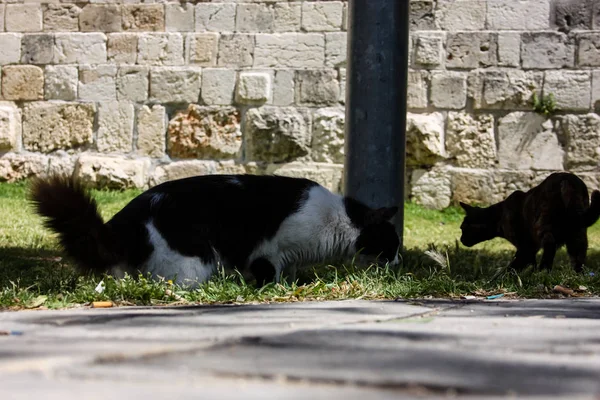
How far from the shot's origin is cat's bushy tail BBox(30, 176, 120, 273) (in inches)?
173

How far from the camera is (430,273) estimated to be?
5.29 meters

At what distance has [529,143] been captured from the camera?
371 inches

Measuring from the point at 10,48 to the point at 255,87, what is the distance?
126 inches

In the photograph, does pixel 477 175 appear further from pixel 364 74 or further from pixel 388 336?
pixel 388 336

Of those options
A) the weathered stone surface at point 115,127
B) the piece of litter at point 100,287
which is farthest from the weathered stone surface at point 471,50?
the piece of litter at point 100,287

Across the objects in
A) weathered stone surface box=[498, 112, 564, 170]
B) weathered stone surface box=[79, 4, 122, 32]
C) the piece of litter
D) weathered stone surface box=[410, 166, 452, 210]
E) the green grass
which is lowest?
the green grass

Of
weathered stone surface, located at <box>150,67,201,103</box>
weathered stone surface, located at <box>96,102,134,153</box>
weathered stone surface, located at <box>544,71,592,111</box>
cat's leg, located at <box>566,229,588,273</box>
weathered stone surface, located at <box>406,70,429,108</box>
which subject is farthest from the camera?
weathered stone surface, located at <box>96,102,134,153</box>

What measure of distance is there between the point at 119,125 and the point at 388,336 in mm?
8048

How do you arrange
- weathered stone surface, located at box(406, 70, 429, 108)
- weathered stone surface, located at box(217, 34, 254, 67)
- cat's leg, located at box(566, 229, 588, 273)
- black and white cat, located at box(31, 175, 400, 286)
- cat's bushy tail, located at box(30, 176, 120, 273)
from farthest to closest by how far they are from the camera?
weathered stone surface, located at box(217, 34, 254, 67)
weathered stone surface, located at box(406, 70, 429, 108)
cat's leg, located at box(566, 229, 588, 273)
black and white cat, located at box(31, 175, 400, 286)
cat's bushy tail, located at box(30, 176, 120, 273)

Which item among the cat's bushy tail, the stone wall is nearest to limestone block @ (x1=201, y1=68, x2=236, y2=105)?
the stone wall

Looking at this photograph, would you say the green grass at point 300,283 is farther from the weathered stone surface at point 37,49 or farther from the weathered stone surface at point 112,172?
the weathered stone surface at point 37,49

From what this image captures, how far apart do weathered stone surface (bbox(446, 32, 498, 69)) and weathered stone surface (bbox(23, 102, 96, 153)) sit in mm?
4389

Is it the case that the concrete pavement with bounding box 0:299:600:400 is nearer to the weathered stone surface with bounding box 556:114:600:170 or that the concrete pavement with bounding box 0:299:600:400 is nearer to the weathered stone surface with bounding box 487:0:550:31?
the weathered stone surface with bounding box 556:114:600:170

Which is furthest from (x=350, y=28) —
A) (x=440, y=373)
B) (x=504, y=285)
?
(x=440, y=373)
